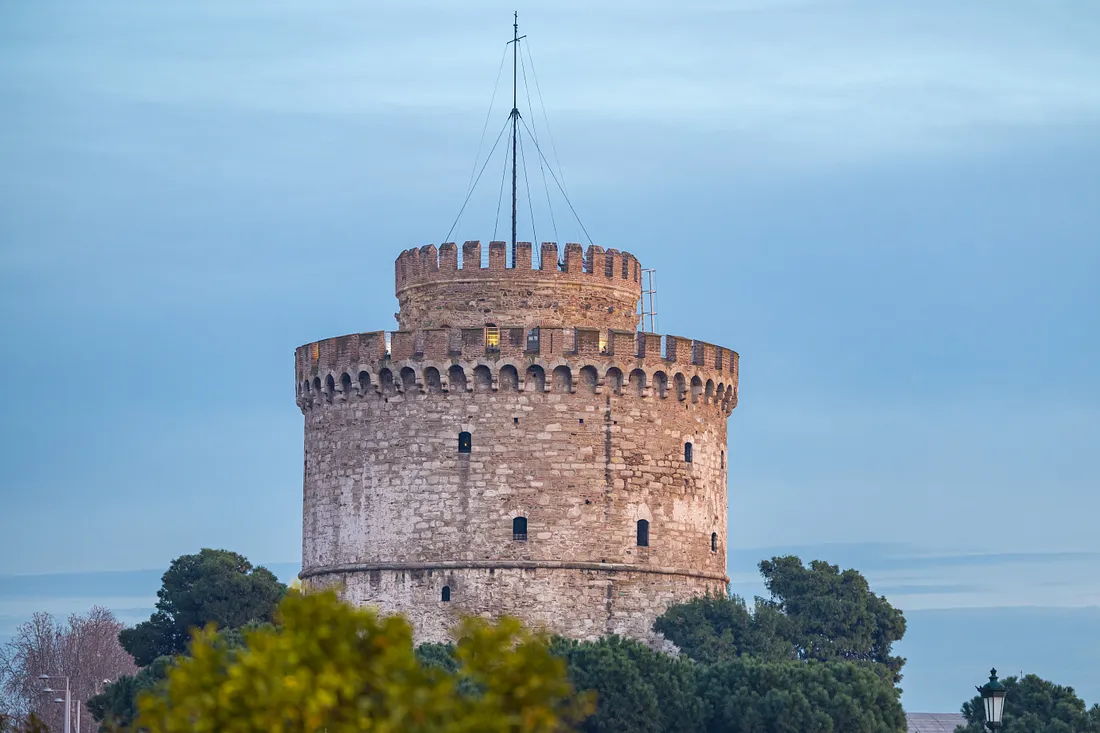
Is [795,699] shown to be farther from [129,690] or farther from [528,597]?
[129,690]

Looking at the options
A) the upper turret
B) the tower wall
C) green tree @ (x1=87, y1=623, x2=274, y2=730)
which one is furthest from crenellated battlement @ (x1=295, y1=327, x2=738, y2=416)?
green tree @ (x1=87, y1=623, x2=274, y2=730)

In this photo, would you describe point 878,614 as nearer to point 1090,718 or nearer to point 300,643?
point 1090,718

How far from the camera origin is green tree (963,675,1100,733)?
4559cm

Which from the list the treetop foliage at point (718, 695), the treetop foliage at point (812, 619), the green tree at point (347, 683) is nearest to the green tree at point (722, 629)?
the treetop foliage at point (812, 619)

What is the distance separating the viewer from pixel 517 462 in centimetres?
4706

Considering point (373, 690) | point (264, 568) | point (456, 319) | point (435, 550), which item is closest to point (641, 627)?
point (435, 550)

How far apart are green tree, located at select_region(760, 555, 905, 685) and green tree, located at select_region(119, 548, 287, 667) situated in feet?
41.3

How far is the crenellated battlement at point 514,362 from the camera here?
4719cm

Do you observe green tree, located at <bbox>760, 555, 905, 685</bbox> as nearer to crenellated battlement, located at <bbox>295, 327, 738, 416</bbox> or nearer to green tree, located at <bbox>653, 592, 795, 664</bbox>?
green tree, located at <bbox>653, 592, 795, 664</bbox>

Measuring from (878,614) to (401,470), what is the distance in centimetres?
1367

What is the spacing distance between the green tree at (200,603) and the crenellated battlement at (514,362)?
655 cm

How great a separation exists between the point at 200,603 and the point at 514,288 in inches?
458

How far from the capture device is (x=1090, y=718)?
4619 centimetres

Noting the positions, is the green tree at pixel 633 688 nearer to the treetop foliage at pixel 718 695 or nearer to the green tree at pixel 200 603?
the treetop foliage at pixel 718 695
